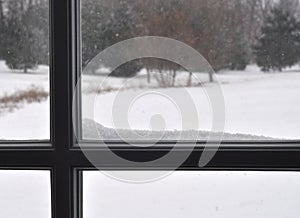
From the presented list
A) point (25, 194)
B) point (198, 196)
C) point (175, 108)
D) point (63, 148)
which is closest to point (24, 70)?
point (63, 148)

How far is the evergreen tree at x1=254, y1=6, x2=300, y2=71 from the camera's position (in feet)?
5.18

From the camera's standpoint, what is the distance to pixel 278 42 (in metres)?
1.59

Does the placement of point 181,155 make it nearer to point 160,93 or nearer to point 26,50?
point 160,93

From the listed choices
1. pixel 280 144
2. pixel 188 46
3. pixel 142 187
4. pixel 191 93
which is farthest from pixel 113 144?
pixel 280 144

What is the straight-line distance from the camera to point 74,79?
5.37 ft

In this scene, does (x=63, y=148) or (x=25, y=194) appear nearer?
(x=63, y=148)

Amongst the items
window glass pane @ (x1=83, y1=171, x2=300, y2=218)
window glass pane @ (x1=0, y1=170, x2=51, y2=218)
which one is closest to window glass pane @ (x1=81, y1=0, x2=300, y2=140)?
window glass pane @ (x1=83, y1=171, x2=300, y2=218)

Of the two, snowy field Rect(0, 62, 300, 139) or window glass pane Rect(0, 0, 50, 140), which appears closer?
snowy field Rect(0, 62, 300, 139)

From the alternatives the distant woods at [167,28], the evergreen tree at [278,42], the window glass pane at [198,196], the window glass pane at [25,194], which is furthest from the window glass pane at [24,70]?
the evergreen tree at [278,42]

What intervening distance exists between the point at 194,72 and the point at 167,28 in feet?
0.61

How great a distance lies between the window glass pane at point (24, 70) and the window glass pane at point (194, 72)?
0.51 feet

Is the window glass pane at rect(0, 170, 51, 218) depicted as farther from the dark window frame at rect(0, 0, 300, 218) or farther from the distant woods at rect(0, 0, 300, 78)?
the distant woods at rect(0, 0, 300, 78)

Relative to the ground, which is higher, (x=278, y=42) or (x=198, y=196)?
(x=278, y=42)

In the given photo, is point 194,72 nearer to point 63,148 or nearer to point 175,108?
point 175,108
